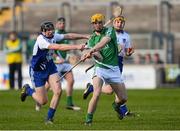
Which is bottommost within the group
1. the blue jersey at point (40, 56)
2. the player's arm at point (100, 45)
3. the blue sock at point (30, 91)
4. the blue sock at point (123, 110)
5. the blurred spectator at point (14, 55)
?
the blurred spectator at point (14, 55)

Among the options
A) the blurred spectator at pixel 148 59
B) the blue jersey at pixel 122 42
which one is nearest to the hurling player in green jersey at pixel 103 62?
the blue jersey at pixel 122 42

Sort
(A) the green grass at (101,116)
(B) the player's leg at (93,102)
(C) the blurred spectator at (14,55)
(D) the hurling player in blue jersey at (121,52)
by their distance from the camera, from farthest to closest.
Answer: (C) the blurred spectator at (14,55) → (D) the hurling player in blue jersey at (121,52) → (B) the player's leg at (93,102) → (A) the green grass at (101,116)

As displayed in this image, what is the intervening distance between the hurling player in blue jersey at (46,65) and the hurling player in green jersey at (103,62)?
1.77ft

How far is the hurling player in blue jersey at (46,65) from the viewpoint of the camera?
1858 centimetres

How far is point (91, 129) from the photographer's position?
1675 cm

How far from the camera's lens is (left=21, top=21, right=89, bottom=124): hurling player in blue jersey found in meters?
18.6

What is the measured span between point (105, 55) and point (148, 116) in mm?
2853

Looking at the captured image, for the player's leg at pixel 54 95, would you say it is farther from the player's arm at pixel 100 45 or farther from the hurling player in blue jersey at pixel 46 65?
the player's arm at pixel 100 45

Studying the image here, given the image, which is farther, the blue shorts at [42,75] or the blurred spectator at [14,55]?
the blurred spectator at [14,55]

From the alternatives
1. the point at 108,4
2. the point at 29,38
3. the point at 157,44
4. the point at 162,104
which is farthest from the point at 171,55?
the point at 162,104

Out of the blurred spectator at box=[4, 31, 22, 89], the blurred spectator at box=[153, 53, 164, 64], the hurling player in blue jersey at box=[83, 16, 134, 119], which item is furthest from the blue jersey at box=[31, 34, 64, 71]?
the blurred spectator at box=[153, 53, 164, 64]

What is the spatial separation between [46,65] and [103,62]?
5.01 feet

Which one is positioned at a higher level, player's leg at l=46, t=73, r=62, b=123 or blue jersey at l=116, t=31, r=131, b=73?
blue jersey at l=116, t=31, r=131, b=73

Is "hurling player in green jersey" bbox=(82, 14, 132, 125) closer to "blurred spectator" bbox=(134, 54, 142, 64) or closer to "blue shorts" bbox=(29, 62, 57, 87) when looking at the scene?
"blue shorts" bbox=(29, 62, 57, 87)
